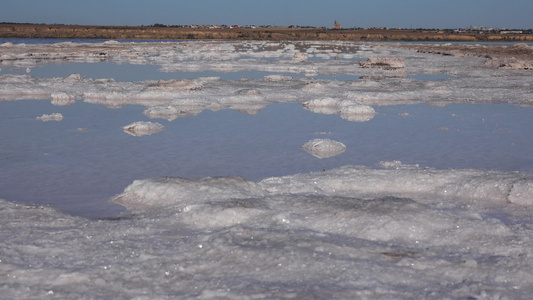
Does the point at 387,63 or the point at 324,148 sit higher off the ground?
the point at 387,63

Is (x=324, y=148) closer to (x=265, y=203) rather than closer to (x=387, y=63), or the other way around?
(x=265, y=203)

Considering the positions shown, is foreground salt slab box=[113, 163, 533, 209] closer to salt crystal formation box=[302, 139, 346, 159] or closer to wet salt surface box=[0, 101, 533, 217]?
wet salt surface box=[0, 101, 533, 217]

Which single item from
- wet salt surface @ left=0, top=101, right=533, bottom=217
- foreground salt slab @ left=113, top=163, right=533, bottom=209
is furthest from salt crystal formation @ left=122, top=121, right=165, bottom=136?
foreground salt slab @ left=113, top=163, right=533, bottom=209

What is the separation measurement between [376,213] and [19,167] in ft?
12.0

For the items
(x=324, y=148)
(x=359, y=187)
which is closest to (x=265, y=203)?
(x=359, y=187)

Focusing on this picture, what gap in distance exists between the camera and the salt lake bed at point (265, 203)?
10.4ft

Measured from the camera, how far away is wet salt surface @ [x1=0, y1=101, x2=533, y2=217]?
5359 millimetres

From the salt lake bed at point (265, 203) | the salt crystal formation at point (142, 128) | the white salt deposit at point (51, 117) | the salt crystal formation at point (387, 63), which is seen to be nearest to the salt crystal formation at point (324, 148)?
the salt lake bed at point (265, 203)

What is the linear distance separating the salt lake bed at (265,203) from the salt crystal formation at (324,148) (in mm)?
23

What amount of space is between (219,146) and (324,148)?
1.25 metres

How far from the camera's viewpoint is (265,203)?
4457 mm

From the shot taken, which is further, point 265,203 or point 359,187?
point 359,187

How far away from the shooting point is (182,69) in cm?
1992

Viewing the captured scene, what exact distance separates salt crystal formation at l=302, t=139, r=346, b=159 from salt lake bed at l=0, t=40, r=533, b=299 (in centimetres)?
2
